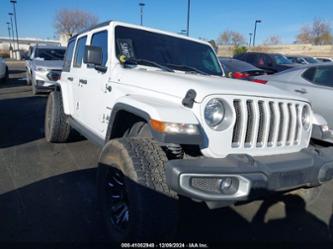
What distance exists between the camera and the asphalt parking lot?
111 inches

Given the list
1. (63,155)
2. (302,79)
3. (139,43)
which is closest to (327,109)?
(302,79)

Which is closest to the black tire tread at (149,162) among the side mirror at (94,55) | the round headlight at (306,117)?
the side mirror at (94,55)

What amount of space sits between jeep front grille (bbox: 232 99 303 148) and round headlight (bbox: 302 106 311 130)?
151 millimetres

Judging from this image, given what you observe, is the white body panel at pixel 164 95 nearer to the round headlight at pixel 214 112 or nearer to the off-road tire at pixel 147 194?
the round headlight at pixel 214 112

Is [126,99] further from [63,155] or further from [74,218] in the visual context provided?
[63,155]

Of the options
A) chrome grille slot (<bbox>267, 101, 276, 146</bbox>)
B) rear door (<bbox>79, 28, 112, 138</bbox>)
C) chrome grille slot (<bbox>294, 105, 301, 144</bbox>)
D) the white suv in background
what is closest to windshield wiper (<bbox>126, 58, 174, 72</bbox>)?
rear door (<bbox>79, 28, 112, 138</bbox>)

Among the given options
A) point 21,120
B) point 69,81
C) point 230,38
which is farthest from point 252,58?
point 230,38

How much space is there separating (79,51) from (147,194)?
3.36 metres

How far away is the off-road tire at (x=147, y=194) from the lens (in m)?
2.20

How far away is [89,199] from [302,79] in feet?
14.0

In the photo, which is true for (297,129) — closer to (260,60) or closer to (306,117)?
(306,117)

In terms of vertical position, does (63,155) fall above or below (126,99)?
below

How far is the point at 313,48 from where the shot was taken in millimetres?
48062

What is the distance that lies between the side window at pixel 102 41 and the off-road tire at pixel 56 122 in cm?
152
